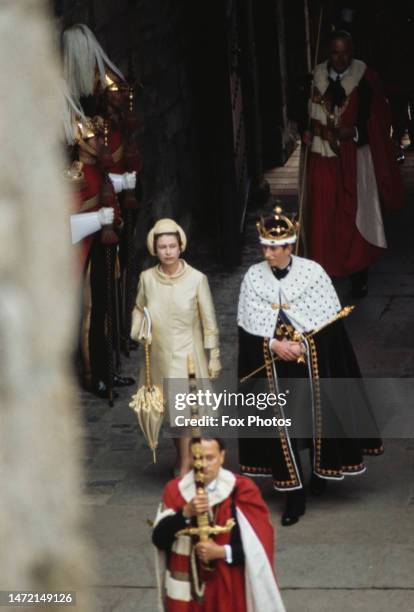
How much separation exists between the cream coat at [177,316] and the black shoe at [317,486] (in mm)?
872

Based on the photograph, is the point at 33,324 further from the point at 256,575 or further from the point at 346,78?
the point at 346,78

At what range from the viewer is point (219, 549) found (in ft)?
16.1

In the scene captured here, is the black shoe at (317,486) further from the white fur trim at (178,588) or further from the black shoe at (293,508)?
the white fur trim at (178,588)

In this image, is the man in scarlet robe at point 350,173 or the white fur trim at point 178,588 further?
the man in scarlet robe at point 350,173

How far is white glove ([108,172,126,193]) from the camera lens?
360 inches

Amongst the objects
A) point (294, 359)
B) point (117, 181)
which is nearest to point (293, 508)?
point (294, 359)

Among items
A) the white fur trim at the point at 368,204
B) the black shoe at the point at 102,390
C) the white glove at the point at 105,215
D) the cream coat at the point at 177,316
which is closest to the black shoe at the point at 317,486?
the cream coat at the point at 177,316

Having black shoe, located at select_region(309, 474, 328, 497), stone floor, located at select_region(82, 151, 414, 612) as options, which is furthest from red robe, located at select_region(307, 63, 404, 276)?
black shoe, located at select_region(309, 474, 328, 497)

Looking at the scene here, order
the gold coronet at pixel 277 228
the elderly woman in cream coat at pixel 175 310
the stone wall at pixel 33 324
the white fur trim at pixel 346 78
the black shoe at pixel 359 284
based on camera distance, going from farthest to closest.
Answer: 1. the black shoe at pixel 359 284
2. the white fur trim at pixel 346 78
3. the elderly woman in cream coat at pixel 175 310
4. the gold coronet at pixel 277 228
5. the stone wall at pixel 33 324

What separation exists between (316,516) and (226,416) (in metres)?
1.31

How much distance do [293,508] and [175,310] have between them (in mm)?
1162

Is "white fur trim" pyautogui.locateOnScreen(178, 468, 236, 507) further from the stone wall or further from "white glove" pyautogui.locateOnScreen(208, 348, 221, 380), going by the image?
the stone wall

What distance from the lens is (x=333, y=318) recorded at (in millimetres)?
7332

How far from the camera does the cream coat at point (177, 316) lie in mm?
7543
